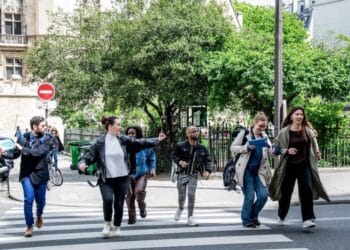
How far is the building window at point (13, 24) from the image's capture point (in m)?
58.9

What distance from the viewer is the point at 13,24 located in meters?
59.0

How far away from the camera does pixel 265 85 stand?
17.0 m

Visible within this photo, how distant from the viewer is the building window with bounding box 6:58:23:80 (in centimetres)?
5741

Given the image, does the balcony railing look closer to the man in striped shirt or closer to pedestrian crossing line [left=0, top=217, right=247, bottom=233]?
pedestrian crossing line [left=0, top=217, right=247, bottom=233]

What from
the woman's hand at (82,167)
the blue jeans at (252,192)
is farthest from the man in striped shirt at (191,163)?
the woman's hand at (82,167)

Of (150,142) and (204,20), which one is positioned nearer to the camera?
(150,142)

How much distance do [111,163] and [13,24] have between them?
5417 centimetres

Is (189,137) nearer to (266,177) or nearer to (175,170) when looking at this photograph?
(175,170)

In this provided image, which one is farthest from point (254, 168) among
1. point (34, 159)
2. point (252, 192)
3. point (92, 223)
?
point (34, 159)

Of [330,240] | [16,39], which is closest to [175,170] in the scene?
[330,240]

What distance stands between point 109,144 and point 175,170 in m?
1.75

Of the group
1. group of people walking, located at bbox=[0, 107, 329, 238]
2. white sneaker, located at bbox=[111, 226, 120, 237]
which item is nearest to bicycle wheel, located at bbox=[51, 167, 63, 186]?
group of people walking, located at bbox=[0, 107, 329, 238]

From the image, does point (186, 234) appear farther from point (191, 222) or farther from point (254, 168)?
point (254, 168)

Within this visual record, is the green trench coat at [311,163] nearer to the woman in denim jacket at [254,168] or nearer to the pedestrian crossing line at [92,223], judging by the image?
the woman in denim jacket at [254,168]
